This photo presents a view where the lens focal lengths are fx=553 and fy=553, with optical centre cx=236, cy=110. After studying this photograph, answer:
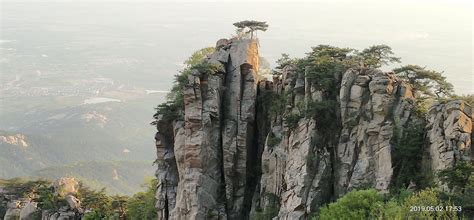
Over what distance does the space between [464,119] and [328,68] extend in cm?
1037

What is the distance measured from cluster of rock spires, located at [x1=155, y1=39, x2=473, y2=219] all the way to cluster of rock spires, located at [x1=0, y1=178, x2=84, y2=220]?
40.9 feet

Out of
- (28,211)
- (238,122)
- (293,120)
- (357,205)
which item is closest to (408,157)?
(357,205)

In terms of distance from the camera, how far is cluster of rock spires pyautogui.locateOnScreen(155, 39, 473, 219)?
31531 mm

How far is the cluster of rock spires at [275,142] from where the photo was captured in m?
31.5

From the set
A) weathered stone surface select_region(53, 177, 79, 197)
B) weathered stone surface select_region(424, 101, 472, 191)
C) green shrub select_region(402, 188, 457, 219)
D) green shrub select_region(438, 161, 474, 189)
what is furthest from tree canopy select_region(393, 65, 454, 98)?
weathered stone surface select_region(53, 177, 79, 197)

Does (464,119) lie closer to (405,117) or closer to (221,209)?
(405,117)

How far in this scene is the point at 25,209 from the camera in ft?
174

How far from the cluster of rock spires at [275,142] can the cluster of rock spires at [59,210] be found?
40.9 feet

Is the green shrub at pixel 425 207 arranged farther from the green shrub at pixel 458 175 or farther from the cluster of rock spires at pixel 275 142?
the cluster of rock spires at pixel 275 142

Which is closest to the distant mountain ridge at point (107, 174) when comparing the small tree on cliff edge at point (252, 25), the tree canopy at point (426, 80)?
the small tree on cliff edge at point (252, 25)

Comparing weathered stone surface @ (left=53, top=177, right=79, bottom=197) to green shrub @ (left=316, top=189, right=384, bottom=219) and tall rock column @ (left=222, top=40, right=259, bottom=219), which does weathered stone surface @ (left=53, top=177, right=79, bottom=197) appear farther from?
green shrub @ (left=316, top=189, right=384, bottom=219)

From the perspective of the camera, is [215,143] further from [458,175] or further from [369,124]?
[458,175]

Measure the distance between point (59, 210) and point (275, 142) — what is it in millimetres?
23757

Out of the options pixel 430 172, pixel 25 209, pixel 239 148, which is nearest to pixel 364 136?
pixel 430 172
